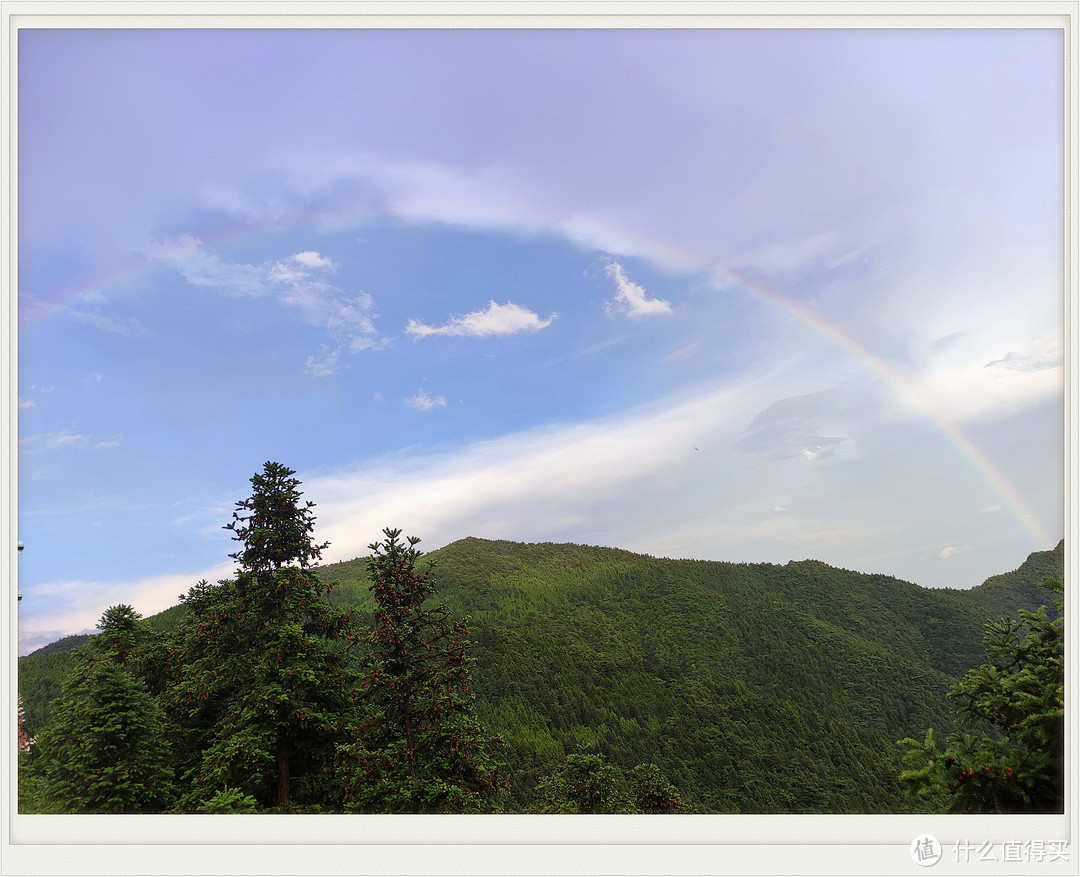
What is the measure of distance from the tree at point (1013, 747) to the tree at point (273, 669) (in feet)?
30.1

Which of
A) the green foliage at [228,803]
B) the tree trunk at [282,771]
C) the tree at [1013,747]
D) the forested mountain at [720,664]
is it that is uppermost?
the tree at [1013,747]

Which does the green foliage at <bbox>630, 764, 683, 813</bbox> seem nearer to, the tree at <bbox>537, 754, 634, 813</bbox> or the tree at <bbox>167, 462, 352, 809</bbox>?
the tree at <bbox>537, 754, 634, 813</bbox>

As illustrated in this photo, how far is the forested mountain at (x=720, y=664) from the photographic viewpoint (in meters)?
64.3

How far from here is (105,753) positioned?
765 cm

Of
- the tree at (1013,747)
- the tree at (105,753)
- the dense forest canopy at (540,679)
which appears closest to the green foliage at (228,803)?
the dense forest canopy at (540,679)

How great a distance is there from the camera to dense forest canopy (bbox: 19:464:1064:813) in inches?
339

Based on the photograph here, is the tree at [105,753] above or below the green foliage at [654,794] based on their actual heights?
above

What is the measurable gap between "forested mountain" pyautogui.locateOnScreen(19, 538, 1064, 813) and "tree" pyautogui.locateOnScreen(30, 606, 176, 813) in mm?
37200

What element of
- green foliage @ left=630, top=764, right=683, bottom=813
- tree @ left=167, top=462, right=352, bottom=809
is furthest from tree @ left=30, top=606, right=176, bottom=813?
green foliage @ left=630, top=764, right=683, bottom=813

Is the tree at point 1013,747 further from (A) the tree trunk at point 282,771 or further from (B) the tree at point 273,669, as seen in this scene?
(A) the tree trunk at point 282,771
